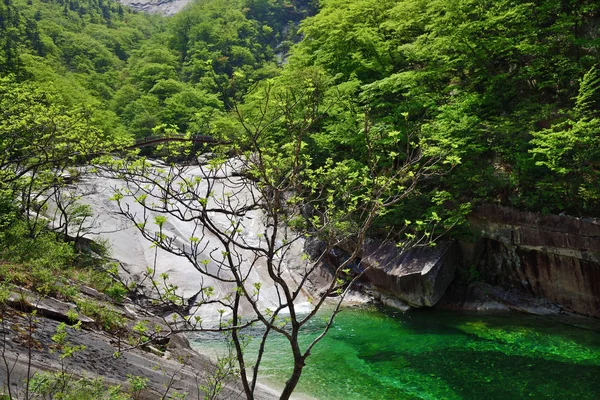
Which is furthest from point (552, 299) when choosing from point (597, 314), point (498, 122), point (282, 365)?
point (282, 365)

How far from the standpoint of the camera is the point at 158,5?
119938 millimetres

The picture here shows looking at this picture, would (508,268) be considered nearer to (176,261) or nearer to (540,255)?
(540,255)

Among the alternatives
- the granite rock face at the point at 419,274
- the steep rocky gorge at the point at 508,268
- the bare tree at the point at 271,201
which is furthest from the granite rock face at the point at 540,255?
the bare tree at the point at 271,201

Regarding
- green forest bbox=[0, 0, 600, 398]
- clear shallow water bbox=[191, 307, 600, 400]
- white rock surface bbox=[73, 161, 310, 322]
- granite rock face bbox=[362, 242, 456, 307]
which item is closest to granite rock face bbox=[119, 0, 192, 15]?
green forest bbox=[0, 0, 600, 398]

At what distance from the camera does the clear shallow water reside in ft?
31.0

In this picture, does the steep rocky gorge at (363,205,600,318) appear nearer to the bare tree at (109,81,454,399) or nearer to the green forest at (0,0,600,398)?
the green forest at (0,0,600,398)

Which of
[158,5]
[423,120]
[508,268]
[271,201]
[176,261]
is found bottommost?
[176,261]

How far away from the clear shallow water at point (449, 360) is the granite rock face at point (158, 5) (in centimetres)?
11971

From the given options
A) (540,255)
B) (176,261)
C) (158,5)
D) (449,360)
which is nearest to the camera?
(449,360)

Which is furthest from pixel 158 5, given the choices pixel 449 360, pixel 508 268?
pixel 449 360

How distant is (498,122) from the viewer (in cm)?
1472

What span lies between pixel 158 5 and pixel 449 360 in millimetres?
131516

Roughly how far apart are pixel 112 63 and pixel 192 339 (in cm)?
6410

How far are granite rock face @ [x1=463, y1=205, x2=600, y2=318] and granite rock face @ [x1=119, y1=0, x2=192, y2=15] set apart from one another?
388ft
